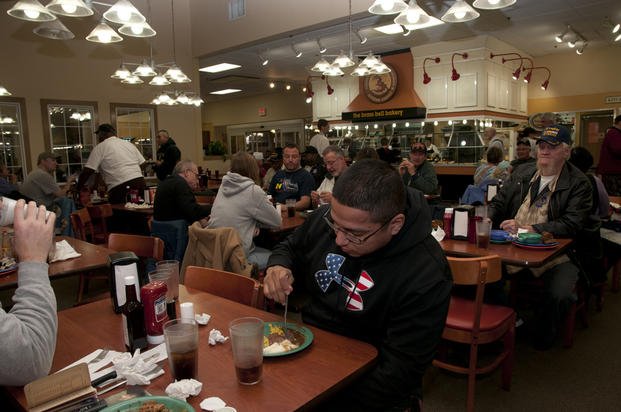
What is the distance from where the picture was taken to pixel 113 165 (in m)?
6.51

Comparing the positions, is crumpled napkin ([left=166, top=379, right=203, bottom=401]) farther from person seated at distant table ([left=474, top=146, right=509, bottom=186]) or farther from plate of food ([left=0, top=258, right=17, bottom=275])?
person seated at distant table ([left=474, top=146, right=509, bottom=186])

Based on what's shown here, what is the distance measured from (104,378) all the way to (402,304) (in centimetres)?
93

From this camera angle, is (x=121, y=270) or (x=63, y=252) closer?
(x=121, y=270)

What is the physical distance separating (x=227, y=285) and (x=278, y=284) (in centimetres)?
54

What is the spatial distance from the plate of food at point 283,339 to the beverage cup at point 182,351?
0.23 meters

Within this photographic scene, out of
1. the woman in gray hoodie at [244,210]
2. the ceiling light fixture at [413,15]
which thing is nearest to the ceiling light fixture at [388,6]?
the ceiling light fixture at [413,15]

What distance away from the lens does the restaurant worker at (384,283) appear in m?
1.38

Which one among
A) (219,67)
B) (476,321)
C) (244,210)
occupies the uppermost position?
(219,67)

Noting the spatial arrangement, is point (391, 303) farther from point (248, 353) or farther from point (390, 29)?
point (390, 29)

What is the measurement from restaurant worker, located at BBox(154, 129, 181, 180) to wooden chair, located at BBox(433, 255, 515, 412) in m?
6.88

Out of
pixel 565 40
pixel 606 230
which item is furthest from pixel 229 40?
pixel 606 230

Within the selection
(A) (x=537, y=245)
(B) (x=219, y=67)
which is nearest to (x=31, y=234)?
(A) (x=537, y=245)

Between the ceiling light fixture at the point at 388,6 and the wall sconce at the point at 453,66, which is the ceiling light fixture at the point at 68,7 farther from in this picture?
the wall sconce at the point at 453,66

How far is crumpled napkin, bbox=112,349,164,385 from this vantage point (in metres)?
1.29
